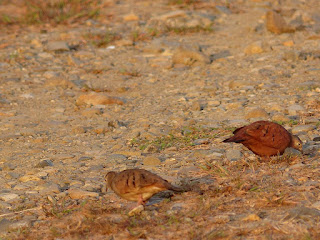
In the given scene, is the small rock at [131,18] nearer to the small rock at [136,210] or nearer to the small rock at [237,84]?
the small rock at [237,84]

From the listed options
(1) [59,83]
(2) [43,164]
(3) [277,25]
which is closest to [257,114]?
(2) [43,164]

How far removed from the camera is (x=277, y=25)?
29.9 ft

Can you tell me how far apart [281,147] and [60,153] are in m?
1.94

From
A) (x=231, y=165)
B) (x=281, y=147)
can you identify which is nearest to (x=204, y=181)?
(x=231, y=165)

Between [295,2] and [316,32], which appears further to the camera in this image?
[295,2]

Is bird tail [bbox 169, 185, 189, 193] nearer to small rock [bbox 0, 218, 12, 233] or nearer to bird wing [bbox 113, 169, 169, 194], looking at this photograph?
bird wing [bbox 113, 169, 169, 194]

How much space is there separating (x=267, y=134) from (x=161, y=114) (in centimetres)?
222

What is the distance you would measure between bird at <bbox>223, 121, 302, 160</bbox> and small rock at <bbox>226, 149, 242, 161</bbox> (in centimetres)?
29

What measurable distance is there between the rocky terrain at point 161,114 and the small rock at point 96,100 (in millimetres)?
21

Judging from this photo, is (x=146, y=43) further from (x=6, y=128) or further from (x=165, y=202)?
(x=165, y=202)

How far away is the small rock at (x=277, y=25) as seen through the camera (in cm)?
913

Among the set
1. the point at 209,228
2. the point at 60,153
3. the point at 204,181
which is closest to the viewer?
the point at 209,228

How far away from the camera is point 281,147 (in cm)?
404

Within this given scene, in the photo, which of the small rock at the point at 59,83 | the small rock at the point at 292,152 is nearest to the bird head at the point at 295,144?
the small rock at the point at 292,152
